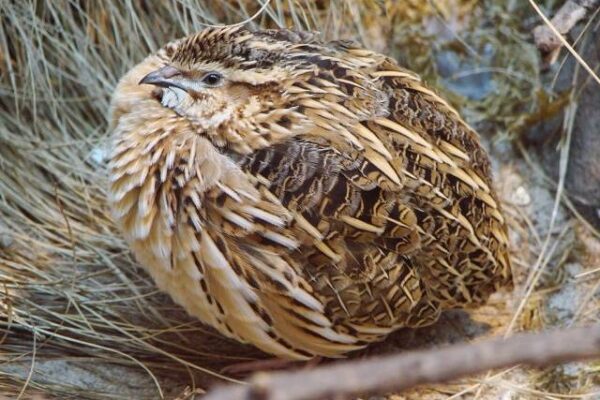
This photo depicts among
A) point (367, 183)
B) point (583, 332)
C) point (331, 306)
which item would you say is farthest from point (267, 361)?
point (583, 332)

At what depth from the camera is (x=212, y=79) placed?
3084 mm

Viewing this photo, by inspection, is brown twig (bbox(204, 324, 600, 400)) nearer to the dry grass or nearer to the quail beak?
the quail beak

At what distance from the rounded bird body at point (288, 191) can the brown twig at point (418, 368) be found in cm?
147

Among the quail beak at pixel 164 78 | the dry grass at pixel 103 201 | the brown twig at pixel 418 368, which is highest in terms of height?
the quail beak at pixel 164 78

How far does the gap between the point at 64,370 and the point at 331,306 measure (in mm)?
969

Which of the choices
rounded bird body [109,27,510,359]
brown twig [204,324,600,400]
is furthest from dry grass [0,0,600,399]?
brown twig [204,324,600,400]

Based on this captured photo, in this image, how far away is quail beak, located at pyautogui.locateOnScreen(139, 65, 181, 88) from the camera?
3.11m

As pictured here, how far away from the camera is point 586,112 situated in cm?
400

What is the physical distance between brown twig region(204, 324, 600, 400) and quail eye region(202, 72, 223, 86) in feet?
5.58

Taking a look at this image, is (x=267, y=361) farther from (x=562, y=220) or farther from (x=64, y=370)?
(x=562, y=220)

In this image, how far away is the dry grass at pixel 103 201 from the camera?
3.45 meters

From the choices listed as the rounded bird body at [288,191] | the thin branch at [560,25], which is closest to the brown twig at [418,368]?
the rounded bird body at [288,191]

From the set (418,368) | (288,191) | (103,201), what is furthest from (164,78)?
(418,368)

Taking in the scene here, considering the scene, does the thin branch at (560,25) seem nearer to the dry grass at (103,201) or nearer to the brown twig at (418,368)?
the dry grass at (103,201)
